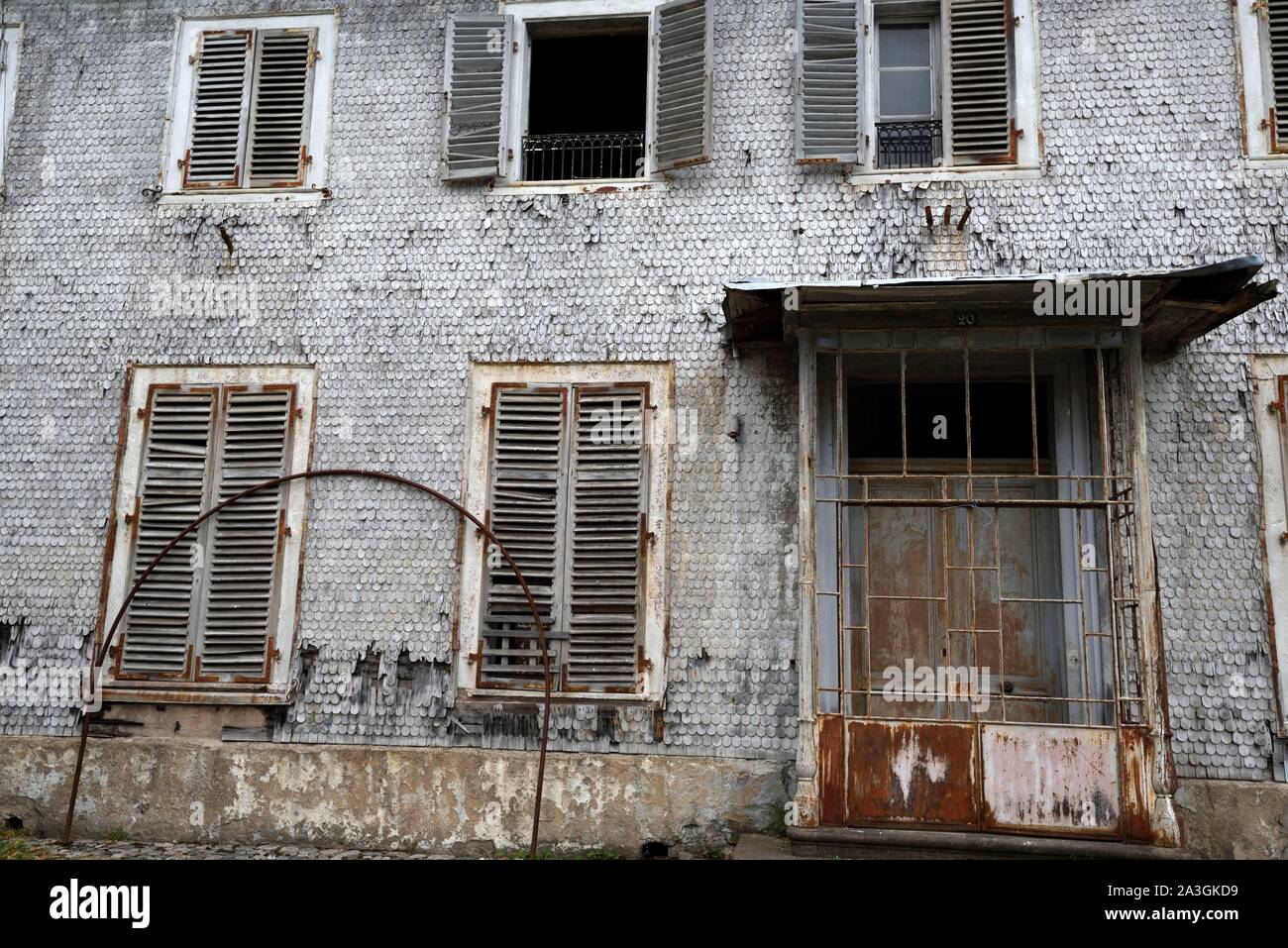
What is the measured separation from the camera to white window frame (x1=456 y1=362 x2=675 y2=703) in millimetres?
6848

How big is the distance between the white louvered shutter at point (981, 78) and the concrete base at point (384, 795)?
446cm

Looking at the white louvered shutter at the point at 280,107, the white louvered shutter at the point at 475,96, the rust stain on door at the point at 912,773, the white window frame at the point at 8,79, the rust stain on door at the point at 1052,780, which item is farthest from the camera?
the white window frame at the point at 8,79

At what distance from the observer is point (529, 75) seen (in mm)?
7918

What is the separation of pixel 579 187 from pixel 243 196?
256 cm

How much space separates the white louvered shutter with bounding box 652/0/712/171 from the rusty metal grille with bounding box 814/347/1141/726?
1.82 meters

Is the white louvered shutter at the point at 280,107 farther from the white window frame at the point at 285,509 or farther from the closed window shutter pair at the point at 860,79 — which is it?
the closed window shutter pair at the point at 860,79

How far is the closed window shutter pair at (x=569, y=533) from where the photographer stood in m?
6.92

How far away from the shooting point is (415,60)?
7883 millimetres

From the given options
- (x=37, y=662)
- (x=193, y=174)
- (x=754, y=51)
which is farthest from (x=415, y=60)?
(x=37, y=662)

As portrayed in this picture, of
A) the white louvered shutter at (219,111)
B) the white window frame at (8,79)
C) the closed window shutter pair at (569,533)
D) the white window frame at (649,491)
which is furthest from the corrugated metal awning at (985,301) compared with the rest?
the white window frame at (8,79)

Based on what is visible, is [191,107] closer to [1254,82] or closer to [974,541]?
[974,541]

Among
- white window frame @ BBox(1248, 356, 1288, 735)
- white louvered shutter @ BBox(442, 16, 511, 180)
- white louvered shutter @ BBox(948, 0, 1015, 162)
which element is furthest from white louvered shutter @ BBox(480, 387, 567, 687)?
white window frame @ BBox(1248, 356, 1288, 735)

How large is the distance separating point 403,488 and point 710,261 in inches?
106

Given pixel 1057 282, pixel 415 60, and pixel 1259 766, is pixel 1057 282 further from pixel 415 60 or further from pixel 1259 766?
pixel 415 60
